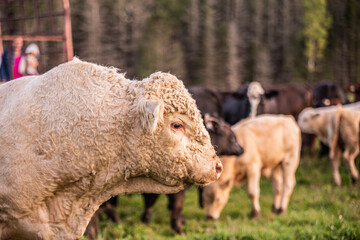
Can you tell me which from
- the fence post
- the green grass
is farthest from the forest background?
the fence post

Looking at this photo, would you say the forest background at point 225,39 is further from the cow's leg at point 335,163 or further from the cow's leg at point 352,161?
the cow's leg at point 352,161

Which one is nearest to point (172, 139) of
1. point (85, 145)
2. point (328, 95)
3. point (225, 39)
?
point (85, 145)

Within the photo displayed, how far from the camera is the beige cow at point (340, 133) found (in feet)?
30.3

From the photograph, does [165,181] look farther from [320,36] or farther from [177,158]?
[320,36]

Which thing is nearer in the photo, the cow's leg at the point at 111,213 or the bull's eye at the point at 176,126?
the bull's eye at the point at 176,126

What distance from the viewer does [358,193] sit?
313 inches

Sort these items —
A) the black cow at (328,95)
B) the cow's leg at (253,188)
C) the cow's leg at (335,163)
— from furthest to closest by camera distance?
the black cow at (328,95) → the cow's leg at (335,163) → the cow's leg at (253,188)

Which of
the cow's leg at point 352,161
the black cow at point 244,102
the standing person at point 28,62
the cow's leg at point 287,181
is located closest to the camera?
the standing person at point 28,62

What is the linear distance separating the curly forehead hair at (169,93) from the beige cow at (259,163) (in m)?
4.43

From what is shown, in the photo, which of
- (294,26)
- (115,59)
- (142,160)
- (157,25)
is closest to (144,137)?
(142,160)

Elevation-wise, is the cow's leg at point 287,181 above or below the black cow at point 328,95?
below

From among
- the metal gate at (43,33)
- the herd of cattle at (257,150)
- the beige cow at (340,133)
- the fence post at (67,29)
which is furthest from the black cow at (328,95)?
the fence post at (67,29)

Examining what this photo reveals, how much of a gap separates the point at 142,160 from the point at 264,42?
154ft

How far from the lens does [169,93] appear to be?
118 inches
